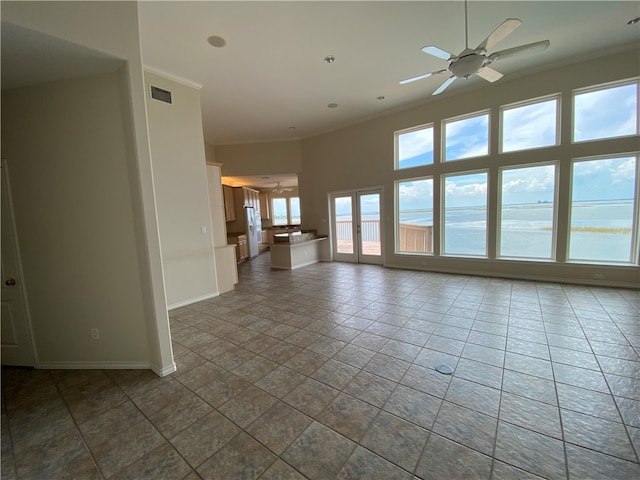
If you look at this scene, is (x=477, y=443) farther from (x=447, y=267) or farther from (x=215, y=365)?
(x=447, y=267)

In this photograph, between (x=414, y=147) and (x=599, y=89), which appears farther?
(x=414, y=147)

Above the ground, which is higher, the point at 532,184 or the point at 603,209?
the point at 532,184

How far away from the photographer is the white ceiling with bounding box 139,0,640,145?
2840 millimetres

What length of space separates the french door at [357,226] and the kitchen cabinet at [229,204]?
128 inches

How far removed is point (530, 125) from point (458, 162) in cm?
127

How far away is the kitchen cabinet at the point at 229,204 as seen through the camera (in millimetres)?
7704

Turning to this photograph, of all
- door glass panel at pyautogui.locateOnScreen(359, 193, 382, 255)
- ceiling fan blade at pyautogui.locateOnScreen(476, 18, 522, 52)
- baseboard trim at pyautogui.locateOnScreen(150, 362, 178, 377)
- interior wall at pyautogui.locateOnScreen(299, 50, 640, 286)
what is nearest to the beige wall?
interior wall at pyautogui.locateOnScreen(299, 50, 640, 286)

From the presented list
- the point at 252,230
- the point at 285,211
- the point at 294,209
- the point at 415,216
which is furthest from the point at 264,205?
the point at 415,216

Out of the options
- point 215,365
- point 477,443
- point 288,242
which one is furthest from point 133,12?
point 288,242

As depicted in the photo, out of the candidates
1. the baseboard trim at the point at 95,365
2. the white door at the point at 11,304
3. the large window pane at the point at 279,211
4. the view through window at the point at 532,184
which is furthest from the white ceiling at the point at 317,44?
the large window pane at the point at 279,211

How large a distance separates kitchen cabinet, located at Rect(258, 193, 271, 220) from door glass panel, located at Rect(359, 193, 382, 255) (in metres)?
5.67

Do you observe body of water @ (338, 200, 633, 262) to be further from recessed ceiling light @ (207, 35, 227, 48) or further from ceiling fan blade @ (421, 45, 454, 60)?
recessed ceiling light @ (207, 35, 227, 48)

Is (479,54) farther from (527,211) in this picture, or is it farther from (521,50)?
(527,211)

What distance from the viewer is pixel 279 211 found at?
1199cm
